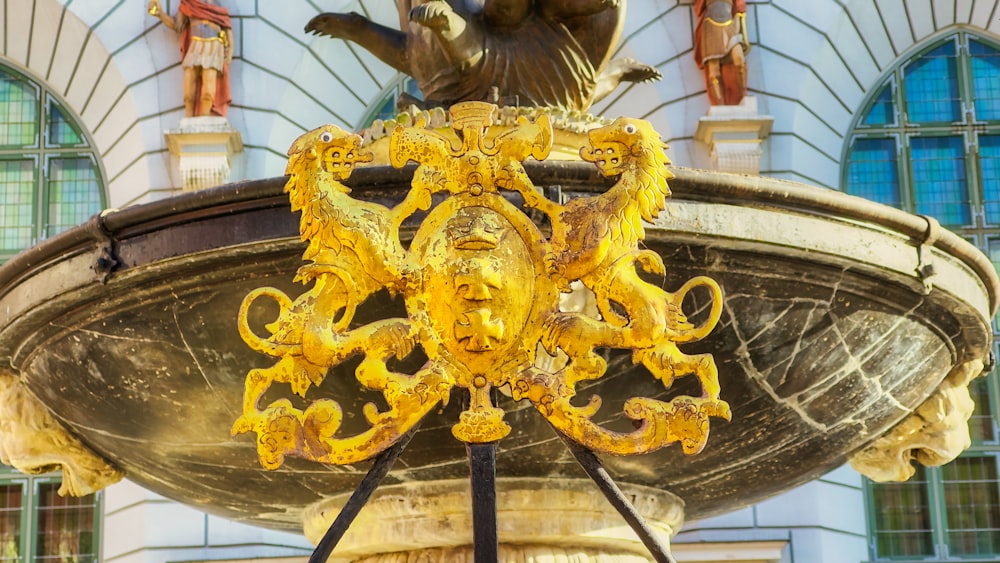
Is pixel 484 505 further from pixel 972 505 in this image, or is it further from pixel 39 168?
pixel 39 168

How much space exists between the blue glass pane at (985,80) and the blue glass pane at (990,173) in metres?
0.27

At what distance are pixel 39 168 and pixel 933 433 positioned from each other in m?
13.8

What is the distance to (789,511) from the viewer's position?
1495 cm

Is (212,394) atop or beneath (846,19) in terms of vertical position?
beneath

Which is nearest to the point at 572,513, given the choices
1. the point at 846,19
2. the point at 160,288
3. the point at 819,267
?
the point at 819,267

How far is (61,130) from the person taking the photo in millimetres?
17656

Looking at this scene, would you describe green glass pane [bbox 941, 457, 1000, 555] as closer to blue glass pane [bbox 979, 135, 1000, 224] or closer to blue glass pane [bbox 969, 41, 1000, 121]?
blue glass pane [bbox 979, 135, 1000, 224]

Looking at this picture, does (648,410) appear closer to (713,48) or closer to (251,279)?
(251,279)

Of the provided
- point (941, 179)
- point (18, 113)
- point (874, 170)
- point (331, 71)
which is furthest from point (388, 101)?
point (941, 179)

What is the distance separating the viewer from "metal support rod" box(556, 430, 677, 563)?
12.4 ft

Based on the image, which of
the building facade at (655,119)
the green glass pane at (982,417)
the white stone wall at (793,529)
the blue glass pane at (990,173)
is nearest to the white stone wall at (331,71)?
the building facade at (655,119)

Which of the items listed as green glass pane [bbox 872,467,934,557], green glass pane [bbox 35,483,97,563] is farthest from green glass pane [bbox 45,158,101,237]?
→ green glass pane [bbox 872,467,934,557]

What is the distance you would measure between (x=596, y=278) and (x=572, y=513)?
3.98 ft

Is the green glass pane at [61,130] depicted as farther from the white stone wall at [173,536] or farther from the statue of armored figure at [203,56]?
the white stone wall at [173,536]
